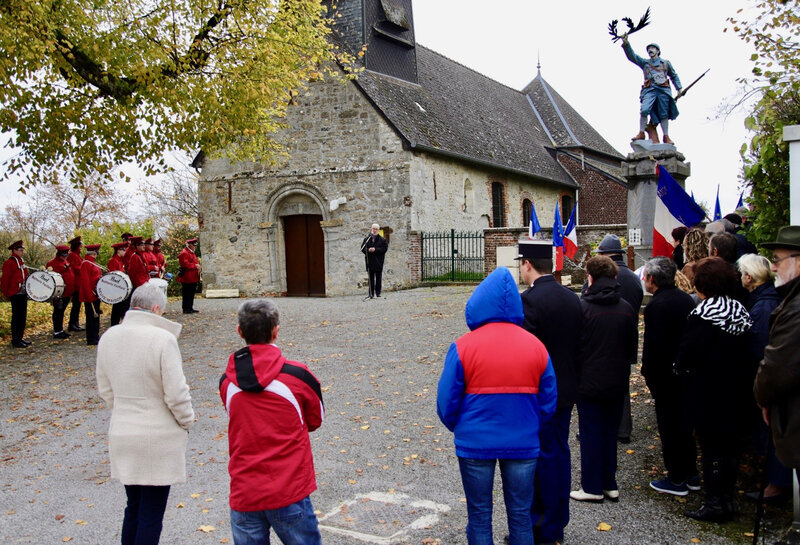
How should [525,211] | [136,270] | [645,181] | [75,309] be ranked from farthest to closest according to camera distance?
[525,211] < [75,309] < [136,270] < [645,181]

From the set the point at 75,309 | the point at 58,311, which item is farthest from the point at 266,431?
the point at 75,309

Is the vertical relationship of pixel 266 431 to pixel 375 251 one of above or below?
below

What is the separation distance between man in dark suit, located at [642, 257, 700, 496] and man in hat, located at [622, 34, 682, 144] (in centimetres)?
646

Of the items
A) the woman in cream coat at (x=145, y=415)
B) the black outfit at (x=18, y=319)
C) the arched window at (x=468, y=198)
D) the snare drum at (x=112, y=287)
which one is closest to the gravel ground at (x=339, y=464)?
the woman in cream coat at (x=145, y=415)

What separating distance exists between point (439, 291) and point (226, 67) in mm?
8889

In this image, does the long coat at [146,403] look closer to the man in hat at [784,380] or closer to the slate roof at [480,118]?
the man in hat at [784,380]

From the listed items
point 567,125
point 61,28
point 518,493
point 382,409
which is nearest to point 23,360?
point 61,28

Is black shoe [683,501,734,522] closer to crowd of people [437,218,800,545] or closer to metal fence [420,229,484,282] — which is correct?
crowd of people [437,218,800,545]

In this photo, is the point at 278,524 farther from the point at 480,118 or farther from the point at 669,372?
the point at 480,118

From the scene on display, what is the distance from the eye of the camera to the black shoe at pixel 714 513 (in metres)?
→ 4.82

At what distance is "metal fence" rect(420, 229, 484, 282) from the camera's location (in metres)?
21.6

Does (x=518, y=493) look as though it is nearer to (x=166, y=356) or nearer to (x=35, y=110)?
(x=166, y=356)

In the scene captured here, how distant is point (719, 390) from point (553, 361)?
1.13 metres

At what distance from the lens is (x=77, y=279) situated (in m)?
13.9
